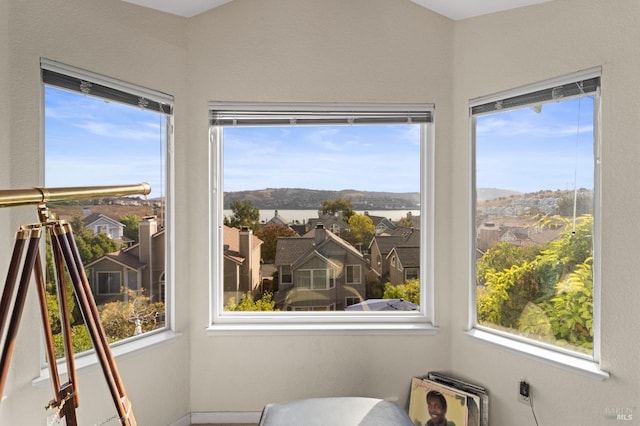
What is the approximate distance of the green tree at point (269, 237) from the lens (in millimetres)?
2613

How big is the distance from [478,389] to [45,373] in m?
2.27

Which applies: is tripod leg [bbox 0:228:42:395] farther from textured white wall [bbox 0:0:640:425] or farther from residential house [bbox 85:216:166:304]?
textured white wall [bbox 0:0:640:425]

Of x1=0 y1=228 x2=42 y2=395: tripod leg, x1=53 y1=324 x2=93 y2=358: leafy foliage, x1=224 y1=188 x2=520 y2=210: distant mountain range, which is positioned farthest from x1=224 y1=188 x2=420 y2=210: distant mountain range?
x1=0 y1=228 x2=42 y2=395: tripod leg

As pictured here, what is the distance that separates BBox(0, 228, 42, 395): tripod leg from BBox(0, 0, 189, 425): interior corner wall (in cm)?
86

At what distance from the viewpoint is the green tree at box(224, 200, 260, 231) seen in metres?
2.60

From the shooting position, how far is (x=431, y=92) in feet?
8.18

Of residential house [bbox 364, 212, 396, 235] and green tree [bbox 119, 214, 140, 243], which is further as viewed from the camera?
residential house [bbox 364, 212, 396, 235]

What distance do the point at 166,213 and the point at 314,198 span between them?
93 cm

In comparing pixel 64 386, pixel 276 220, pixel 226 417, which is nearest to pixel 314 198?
pixel 276 220

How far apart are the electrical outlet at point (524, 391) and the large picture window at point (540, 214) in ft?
0.75

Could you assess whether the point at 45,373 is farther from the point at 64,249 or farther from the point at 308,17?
the point at 308,17

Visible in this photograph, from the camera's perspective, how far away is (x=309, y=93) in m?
2.48

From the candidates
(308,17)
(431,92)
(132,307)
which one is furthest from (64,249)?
(431,92)

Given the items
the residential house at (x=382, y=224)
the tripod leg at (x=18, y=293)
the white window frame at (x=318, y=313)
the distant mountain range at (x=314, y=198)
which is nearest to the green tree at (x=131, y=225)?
the white window frame at (x=318, y=313)
